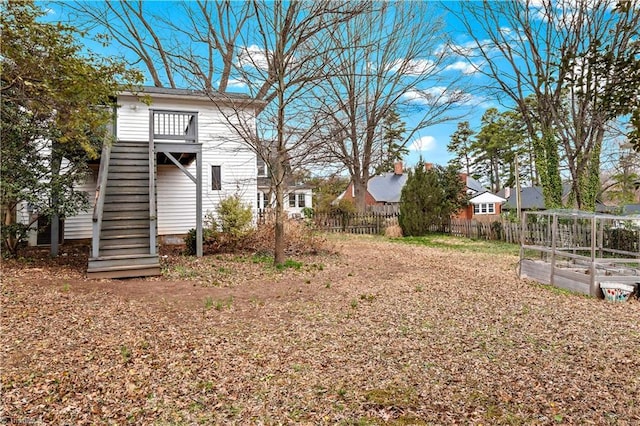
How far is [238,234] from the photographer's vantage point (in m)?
10.6

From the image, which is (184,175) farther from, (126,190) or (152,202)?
(152,202)

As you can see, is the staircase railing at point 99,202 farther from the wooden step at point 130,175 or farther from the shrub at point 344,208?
the shrub at point 344,208

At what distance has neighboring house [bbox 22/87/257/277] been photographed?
7855 mm

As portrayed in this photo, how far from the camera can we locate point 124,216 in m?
8.62

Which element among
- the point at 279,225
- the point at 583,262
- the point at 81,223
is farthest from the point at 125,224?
the point at 583,262

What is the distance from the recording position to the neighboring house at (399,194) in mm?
29812

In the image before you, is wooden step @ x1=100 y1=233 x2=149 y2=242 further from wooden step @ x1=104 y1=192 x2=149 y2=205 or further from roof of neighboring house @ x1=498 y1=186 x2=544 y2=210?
roof of neighboring house @ x1=498 y1=186 x2=544 y2=210

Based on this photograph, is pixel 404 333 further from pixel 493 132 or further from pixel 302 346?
pixel 493 132

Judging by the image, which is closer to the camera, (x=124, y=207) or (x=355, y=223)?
(x=124, y=207)

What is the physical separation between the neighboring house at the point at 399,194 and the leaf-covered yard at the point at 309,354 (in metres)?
20.4

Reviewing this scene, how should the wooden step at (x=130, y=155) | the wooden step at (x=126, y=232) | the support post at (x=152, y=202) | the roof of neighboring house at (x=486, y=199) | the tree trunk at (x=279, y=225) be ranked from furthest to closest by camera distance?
the roof of neighboring house at (x=486, y=199) < the wooden step at (x=130, y=155) < the tree trunk at (x=279, y=225) < the wooden step at (x=126, y=232) < the support post at (x=152, y=202)

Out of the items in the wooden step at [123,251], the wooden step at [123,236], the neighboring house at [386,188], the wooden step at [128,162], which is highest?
the neighboring house at [386,188]

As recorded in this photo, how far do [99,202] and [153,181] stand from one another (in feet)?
4.46

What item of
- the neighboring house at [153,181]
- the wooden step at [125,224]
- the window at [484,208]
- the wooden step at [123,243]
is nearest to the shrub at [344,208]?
→ the neighboring house at [153,181]
